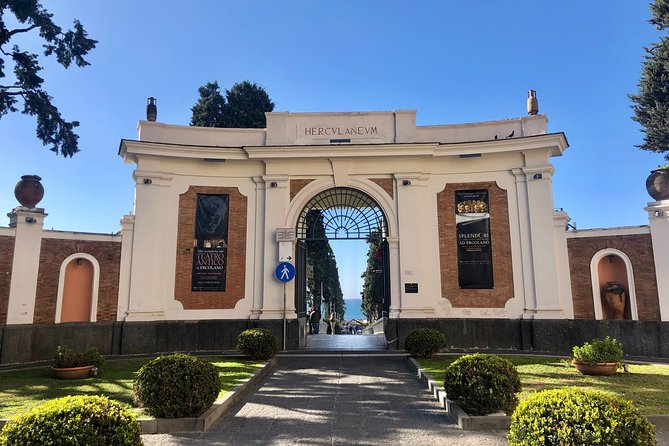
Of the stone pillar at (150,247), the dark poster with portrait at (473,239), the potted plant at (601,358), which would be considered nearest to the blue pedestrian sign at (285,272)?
the stone pillar at (150,247)

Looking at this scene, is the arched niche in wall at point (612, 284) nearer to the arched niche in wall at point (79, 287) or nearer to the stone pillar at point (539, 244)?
the stone pillar at point (539, 244)

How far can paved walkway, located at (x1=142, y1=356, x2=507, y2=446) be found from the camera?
591 centimetres

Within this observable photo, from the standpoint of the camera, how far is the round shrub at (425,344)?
37.2ft

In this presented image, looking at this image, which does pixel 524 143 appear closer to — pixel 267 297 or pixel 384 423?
pixel 267 297

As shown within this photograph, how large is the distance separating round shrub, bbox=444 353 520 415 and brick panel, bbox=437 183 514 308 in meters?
8.02

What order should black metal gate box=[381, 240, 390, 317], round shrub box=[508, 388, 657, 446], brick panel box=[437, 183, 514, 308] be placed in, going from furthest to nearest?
black metal gate box=[381, 240, 390, 317]
brick panel box=[437, 183, 514, 308]
round shrub box=[508, 388, 657, 446]

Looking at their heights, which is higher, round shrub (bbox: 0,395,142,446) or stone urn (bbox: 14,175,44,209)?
stone urn (bbox: 14,175,44,209)

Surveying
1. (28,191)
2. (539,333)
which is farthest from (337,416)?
(28,191)

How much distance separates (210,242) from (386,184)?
20.8 feet

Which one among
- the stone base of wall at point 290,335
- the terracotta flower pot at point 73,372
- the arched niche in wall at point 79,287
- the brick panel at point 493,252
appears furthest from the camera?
the brick panel at point 493,252

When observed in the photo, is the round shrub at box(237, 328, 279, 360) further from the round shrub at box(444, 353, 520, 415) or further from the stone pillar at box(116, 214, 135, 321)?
the round shrub at box(444, 353, 520, 415)

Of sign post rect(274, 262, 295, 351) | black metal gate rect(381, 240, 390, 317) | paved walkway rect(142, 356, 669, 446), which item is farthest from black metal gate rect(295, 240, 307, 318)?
paved walkway rect(142, 356, 669, 446)

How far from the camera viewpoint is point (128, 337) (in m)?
13.8

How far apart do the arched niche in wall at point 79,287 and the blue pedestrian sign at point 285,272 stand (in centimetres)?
572
